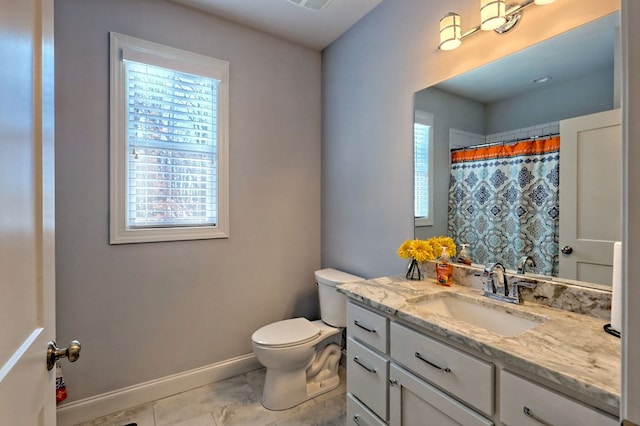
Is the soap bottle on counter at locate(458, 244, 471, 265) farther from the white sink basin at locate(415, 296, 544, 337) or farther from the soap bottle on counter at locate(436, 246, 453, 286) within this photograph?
Result: the white sink basin at locate(415, 296, 544, 337)

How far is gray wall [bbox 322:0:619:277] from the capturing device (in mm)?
1534

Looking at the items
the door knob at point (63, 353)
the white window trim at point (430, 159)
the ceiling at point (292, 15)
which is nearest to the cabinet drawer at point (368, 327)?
the white window trim at point (430, 159)

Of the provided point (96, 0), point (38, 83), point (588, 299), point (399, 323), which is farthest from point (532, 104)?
point (96, 0)

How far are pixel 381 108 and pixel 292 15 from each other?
0.93 meters

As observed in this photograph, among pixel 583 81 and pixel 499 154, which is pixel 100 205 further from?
pixel 583 81

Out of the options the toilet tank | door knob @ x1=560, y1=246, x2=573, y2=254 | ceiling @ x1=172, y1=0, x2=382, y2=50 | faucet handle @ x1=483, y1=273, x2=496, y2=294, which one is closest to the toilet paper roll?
door knob @ x1=560, y1=246, x2=573, y2=254

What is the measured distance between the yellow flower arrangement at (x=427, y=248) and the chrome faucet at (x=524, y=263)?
32 centimetres

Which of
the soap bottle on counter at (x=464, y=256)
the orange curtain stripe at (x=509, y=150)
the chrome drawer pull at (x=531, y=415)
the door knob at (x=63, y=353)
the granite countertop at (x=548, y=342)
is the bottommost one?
the chrome drawer pull at (x=531, y=415)

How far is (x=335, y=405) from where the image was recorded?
1.98 meters

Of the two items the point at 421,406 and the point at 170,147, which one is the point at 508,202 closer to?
the point at 421,406

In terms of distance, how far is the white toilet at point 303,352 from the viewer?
73.9 inches

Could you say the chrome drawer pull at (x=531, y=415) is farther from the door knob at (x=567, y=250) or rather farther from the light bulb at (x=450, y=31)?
the light bulb at (x=450, y=31)

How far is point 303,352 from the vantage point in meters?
1.91

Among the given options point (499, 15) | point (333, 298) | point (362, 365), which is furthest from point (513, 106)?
point (333, 298)
